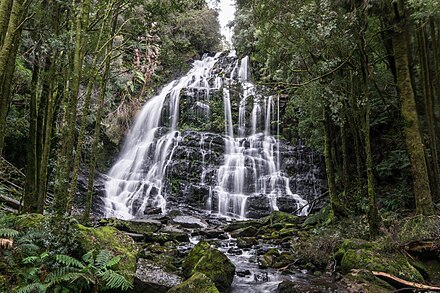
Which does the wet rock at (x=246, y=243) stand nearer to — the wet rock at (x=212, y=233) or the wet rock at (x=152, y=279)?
the wet rock at (x=212, y=233)

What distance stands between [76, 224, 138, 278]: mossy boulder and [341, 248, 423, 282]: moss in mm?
4169

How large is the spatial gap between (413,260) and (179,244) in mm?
6370

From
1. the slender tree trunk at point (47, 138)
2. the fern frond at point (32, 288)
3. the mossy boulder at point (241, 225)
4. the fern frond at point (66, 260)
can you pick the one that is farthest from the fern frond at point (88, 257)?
the mossy boulder at point (241, 225)

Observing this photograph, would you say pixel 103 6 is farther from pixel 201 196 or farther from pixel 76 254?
pixel 201 196

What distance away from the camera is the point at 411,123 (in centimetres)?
766

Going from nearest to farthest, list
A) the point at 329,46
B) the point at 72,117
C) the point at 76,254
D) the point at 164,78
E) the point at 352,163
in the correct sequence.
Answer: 1. the point at 76,254
2. the point at 72,117
3. the point at 329,46
4. the point at 352,163
5. the point at 164,78

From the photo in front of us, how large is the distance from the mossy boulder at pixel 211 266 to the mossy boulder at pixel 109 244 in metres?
1.47

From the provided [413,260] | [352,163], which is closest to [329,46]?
[413,260]

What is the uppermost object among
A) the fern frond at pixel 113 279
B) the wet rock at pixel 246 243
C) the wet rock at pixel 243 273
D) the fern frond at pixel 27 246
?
the fern frond at pixel 27 246

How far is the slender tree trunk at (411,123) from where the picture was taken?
731 cm

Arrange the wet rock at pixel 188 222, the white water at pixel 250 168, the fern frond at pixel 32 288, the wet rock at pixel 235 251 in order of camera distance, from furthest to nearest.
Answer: the white water at pixel 250 168
the wet rock at pixel 188 222
the wet rock at pixel 235 251
the fern frond at pixel 32 288

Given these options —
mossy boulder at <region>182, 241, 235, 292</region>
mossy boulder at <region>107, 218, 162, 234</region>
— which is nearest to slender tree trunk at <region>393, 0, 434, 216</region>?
mossy boulder at <region>182, 241, 235, 292</region>

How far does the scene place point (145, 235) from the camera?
10570mm

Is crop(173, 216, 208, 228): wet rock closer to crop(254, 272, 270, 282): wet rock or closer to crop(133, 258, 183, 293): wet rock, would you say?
crop(254, 272, 270, 282): wet rock
